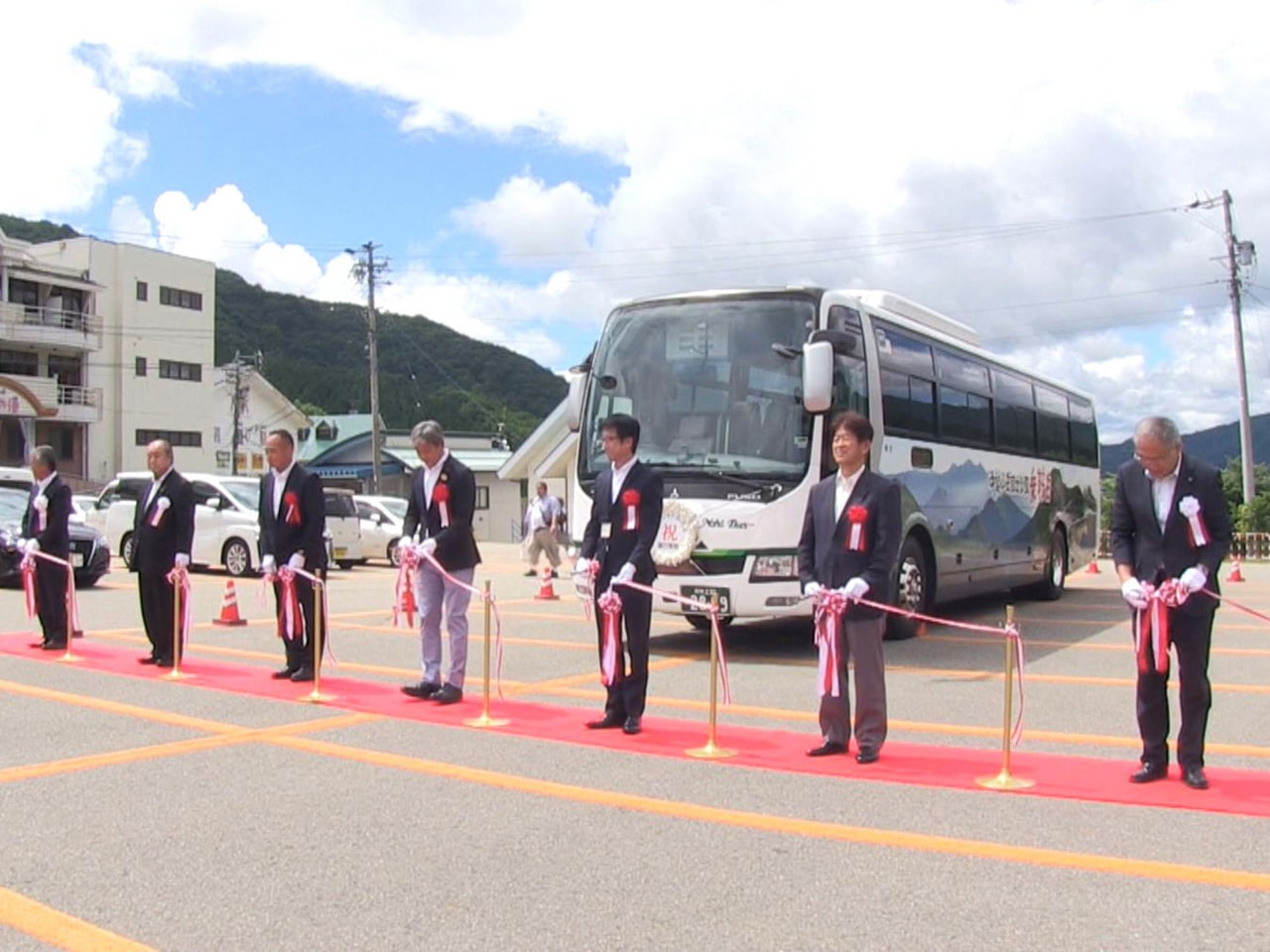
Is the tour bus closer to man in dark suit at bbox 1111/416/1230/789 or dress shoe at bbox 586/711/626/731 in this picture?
dress shoe at bbox 586/711/626/731

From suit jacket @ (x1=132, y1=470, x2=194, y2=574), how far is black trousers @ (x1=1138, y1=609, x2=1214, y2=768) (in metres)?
7.23

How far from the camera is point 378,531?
90.1 ft

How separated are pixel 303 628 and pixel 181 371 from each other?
48423 millimetres

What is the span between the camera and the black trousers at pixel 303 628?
29.0 ft

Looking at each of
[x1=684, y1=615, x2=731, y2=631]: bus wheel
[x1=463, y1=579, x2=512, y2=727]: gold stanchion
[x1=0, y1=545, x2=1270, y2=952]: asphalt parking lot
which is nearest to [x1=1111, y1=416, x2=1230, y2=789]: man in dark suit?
[x1=0, y1=545, x2=1270, y2=952]: asphalt parking lot

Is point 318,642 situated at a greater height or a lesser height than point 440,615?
lesser

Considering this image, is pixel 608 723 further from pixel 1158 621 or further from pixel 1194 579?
pixel 1194 579

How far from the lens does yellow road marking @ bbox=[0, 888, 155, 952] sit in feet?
12.5

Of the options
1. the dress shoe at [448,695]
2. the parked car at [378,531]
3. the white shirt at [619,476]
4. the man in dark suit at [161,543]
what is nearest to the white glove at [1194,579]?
the white shirt at [619,476]

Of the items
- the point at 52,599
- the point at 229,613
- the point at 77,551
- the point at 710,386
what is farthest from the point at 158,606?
the point at 77,551

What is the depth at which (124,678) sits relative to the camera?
30.3 feet

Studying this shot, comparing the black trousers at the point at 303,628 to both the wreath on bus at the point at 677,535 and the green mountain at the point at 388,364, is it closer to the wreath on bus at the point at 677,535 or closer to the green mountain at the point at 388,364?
the wreath on bus at the point at 677,535

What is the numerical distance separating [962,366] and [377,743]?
30.1 feet

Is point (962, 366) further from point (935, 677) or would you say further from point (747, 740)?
point (747, 740)
